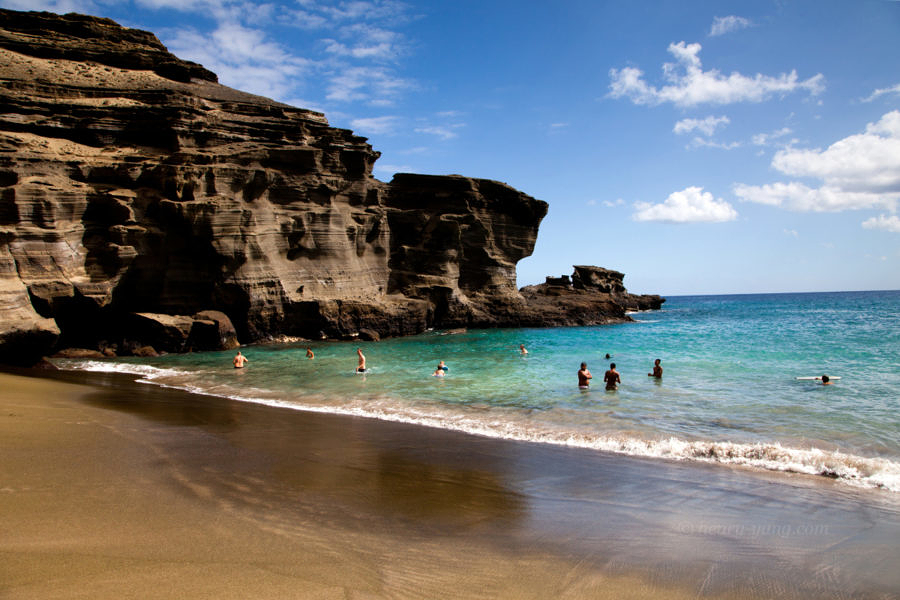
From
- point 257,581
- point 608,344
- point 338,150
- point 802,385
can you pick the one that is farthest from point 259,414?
point 338,150

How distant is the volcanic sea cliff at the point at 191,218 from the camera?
23.8 meters

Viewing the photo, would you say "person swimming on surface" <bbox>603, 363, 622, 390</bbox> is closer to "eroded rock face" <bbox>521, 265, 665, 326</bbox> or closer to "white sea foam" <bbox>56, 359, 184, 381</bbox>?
"white sea foam" <bbox>56, 359, 184, 381</bbox>

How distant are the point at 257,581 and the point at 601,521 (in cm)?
328

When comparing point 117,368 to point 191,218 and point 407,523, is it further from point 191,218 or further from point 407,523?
point 407,523

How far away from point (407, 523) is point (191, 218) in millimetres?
26228

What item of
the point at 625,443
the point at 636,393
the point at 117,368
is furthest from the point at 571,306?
the point at 625,443

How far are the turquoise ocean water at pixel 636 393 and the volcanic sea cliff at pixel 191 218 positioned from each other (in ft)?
13.0

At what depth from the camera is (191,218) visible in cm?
2656

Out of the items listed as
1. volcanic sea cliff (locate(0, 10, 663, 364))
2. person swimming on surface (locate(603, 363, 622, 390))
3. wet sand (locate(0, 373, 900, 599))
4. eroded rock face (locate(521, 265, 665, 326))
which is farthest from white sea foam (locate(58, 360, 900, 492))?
eroded rock face (locate(521, 265, 665, 326))

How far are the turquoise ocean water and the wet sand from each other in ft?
3.57

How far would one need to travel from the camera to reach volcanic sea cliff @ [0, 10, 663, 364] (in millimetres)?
23797

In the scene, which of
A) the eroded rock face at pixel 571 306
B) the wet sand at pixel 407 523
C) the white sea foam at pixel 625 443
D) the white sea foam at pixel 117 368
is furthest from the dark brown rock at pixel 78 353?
the eroded rock face at pixel 571 306

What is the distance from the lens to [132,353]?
2444cm

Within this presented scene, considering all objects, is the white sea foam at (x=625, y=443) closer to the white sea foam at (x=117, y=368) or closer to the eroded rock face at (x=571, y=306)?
the white sea foam at (x=117, y=368)
